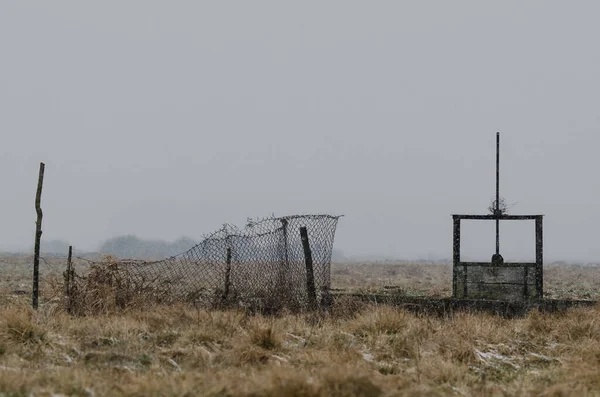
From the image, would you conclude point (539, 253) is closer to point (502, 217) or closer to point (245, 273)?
point (502, 217)

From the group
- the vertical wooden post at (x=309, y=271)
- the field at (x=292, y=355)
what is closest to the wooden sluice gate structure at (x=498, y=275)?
the vertical wooden post at (x=309, y=271)

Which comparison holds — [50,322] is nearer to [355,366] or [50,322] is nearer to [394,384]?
[355,366]

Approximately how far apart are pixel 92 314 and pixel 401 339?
5322 mm

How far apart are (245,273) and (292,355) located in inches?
167

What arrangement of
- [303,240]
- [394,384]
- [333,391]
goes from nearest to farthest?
[333,391] < [394,384] < [303,240]

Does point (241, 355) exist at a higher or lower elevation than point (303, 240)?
lower

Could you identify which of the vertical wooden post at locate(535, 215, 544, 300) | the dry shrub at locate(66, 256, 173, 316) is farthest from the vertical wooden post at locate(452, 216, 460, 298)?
the dry shrub at locate(66, 256, 173, 316)

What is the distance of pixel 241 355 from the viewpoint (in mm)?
7703

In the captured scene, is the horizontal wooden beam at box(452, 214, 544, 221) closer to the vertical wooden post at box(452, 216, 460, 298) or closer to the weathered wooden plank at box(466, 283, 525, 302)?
the vertical wooden post at box(452, 216, 460, 298)

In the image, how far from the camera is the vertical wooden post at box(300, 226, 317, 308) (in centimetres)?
1214

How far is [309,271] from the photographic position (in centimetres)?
1222

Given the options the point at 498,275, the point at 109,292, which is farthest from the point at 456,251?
the point at 109,292

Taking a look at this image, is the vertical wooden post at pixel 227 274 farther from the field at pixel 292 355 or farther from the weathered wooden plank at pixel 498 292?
the weathered wooden plank at pixel 498 292

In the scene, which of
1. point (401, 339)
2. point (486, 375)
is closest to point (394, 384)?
point (486, 375)
